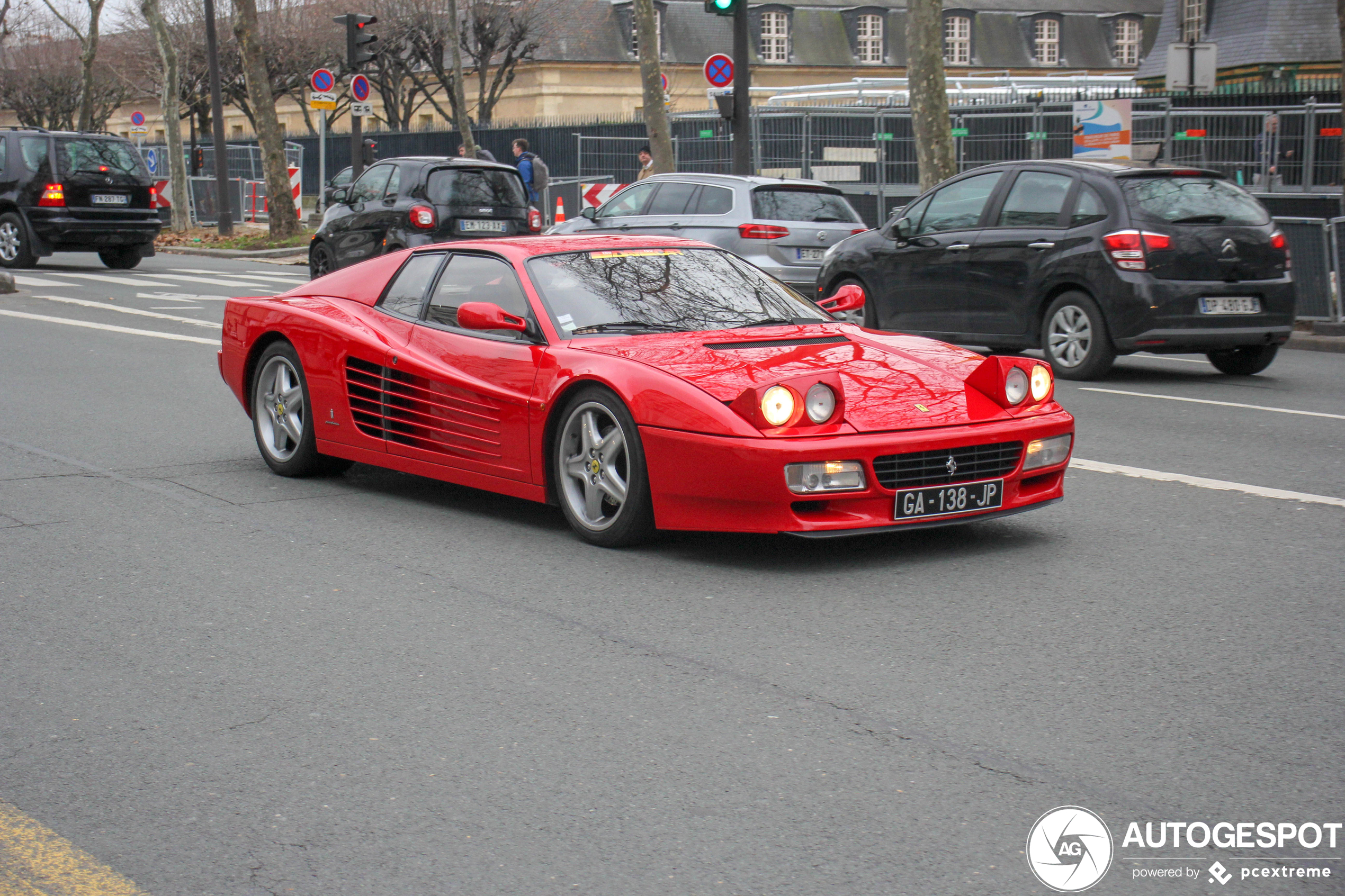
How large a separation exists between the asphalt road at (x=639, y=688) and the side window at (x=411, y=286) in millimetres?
880

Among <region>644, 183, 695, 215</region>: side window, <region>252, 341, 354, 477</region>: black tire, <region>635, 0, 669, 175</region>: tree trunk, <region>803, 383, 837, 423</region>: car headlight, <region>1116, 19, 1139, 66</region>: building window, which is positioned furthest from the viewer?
<region>1116, 19, 1139, 66</region>: building window

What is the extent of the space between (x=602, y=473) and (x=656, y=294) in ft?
3.43

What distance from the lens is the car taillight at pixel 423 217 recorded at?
18.8 meters

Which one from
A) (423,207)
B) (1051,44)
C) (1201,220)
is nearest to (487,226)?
(423,207)

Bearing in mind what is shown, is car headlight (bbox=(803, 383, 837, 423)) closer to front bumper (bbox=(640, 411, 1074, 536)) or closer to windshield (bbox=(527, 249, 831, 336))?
front bumper (bbox=(640, 411, 1074, 536))

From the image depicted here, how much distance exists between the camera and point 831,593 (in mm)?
5402

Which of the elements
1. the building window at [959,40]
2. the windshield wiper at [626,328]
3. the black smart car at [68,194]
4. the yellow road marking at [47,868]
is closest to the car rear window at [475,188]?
the black smart car at [68,194]

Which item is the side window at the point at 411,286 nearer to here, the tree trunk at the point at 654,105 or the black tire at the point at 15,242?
the black tire at the point at 15,242

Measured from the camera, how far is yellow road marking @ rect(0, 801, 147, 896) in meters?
3.14

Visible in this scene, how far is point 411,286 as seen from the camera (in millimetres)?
7289

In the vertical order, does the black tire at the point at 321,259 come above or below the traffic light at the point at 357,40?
below

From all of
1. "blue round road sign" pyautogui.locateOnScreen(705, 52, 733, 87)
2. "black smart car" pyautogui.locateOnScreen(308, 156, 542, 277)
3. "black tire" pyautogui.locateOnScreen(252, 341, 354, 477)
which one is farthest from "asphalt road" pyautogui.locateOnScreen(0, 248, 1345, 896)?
"blue round road sign" pyautogui.locateOnScreen(705, 52, 733, 87)

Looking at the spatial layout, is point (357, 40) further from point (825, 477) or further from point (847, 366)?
point (825, 477)

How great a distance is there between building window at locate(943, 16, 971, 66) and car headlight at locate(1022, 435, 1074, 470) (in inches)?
2643
